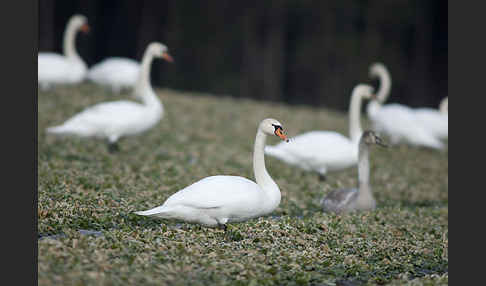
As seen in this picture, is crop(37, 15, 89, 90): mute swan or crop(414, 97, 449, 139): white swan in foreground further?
crop(414, 97, 449, 139): white swan in foreground

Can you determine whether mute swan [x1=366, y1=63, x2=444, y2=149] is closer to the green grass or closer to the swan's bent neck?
the green grass

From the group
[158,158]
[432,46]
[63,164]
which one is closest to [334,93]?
[432,46]

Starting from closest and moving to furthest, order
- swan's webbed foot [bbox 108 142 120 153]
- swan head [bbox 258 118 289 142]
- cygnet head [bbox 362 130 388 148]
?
swan head [bbox 258 118 289 142] → cygnet head [bbox 362 130 388 148] → swan's webbed foot [bbox 108 142 120 153]

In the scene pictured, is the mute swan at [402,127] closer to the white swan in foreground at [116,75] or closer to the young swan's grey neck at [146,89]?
the young swan's grey neck at [146,89]

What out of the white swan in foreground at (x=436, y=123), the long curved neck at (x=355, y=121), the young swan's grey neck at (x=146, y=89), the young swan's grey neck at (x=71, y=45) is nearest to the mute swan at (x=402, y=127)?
the white swan in foreground at (x=436, y=123)

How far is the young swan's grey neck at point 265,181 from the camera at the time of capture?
228 inches

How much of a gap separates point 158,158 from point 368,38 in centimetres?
1208

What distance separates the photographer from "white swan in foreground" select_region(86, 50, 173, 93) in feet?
42.7

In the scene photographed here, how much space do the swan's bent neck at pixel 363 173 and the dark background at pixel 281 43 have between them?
1196 centimetres

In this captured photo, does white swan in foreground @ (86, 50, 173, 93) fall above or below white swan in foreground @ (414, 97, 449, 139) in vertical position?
above

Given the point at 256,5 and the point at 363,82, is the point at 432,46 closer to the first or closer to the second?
the point at 363,82

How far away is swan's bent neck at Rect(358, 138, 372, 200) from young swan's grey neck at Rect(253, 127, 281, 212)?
1.81 metres

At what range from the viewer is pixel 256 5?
776 inches

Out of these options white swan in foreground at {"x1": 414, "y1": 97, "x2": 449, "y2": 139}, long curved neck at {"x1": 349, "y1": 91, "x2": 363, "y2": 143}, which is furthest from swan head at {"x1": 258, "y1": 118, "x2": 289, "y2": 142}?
white swan in foreground at {"x1": 414, "y1": 97, "x2": 449, "y2": 139}
